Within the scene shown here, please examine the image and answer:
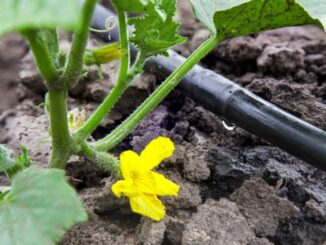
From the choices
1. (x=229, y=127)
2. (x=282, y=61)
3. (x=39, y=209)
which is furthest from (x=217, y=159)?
(x=39, y=209)

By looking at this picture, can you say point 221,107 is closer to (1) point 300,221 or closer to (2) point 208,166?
(2) point 208,166

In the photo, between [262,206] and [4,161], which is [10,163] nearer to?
[4,161]

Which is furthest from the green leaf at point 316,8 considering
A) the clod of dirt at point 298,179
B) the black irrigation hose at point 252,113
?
the clod of dirt at point 298,179

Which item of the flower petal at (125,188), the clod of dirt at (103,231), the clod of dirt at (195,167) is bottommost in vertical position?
the clod of dirt at (103,231)

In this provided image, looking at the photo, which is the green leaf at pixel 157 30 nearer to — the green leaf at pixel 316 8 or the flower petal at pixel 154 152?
the flower petal at pixel 154 152

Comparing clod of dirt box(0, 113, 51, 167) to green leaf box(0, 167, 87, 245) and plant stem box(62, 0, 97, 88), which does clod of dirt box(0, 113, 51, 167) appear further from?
green leaf box(0, 167, 87, 245)

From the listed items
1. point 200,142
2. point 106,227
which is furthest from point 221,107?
point 106,227

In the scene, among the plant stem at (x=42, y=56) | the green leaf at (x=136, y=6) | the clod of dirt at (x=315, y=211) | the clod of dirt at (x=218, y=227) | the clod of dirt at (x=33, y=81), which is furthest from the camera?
the clod of dirt at (x=33, y=81)
